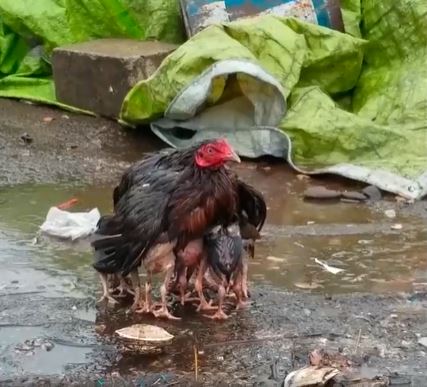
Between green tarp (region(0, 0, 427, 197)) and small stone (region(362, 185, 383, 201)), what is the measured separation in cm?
6

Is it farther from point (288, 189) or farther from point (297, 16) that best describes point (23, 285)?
point (297, 16)

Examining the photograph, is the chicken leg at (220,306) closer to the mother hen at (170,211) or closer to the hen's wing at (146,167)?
the mother hen at (170,211)

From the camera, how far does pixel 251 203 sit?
470 centimetres

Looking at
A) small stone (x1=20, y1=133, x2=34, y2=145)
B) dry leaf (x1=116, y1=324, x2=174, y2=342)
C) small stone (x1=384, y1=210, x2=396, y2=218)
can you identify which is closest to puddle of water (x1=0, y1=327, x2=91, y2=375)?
dry leaf (x1=116, y1=324, x2=174, y2=342)

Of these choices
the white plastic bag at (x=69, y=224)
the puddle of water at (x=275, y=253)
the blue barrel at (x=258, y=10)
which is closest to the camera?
the puddle of water at (x=275, y=253)

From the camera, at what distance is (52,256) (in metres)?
5.41

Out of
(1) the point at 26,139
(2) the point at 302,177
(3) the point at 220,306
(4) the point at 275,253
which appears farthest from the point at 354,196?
(1) the point at 26,139

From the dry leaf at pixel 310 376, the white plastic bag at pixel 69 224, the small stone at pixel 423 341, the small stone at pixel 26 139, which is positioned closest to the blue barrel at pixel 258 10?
the small stone at pixel 26 139

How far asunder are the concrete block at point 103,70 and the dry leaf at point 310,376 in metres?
4.28

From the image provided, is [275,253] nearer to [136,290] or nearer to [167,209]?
[136,290]

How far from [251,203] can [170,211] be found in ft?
1.44

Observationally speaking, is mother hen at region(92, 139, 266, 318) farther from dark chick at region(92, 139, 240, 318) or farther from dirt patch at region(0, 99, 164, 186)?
dirt patch at region(0, 99, 164, 186)

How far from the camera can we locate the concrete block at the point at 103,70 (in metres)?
8.02

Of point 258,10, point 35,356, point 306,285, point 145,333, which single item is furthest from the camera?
point 258,10
